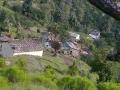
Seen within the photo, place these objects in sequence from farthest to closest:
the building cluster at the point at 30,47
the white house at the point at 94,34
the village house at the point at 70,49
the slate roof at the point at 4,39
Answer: the white house at the point at 94,34, the village house at the point at 70,49, the slate roof at the point at 4,39, the building cluster at the point at 30,47

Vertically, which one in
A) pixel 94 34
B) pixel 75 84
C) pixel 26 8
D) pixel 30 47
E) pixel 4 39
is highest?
pixel 26 8

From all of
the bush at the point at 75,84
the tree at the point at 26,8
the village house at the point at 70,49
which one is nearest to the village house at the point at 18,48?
the village house at the point at 70,49

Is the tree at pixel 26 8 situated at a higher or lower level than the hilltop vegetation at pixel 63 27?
higher

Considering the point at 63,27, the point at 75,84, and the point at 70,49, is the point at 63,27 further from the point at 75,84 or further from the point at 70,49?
the point at 75,84

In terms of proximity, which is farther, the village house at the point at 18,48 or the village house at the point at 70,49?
the village house at the point at 70,49

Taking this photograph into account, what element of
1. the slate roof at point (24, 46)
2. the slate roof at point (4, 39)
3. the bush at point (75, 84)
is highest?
the bush at point (75, 84)

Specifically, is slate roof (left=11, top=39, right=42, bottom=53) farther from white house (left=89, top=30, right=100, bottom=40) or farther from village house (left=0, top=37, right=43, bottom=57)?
white house (left=89, top=30, right=100, bottom=40)

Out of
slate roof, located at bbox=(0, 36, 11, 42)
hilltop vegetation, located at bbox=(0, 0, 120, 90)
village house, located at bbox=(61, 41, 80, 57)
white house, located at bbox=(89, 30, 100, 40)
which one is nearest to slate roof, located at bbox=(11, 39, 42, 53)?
slate roof, located at bbox=(0, 36, 11, 42)

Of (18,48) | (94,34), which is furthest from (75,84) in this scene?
(94,34)

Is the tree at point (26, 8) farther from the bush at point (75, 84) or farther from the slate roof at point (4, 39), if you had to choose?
the bush at point (75, 84)

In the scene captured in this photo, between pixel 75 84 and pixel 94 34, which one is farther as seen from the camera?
pixel 94 34
